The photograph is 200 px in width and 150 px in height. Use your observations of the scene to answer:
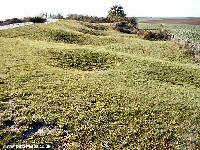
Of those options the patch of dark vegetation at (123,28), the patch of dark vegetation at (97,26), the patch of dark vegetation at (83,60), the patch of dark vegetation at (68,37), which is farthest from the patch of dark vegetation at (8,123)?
the patch of dark vegetation at (123,28)

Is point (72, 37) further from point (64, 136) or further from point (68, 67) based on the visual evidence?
point (64, 136)

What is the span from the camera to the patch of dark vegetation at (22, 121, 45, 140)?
52.2 ft

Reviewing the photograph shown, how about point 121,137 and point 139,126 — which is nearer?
point 121,137

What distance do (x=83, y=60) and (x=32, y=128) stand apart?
1393cm

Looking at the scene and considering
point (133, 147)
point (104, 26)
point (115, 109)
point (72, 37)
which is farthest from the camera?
point (104, 26)

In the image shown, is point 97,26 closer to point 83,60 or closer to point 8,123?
point 83,60

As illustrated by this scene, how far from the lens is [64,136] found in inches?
633

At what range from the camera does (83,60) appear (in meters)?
29.8

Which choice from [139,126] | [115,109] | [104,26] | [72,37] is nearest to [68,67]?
[115,109]

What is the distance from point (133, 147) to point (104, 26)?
166 ft

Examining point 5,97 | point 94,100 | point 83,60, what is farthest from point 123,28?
point 5,97

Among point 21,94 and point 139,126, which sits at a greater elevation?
point 21,94

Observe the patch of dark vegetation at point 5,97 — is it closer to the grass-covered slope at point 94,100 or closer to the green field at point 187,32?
the grass-covered slope at point 94,100

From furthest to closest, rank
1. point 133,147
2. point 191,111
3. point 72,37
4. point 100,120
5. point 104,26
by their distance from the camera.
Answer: point 104,26, point 72,37, point 191,111, point 100,120, point 133,147
